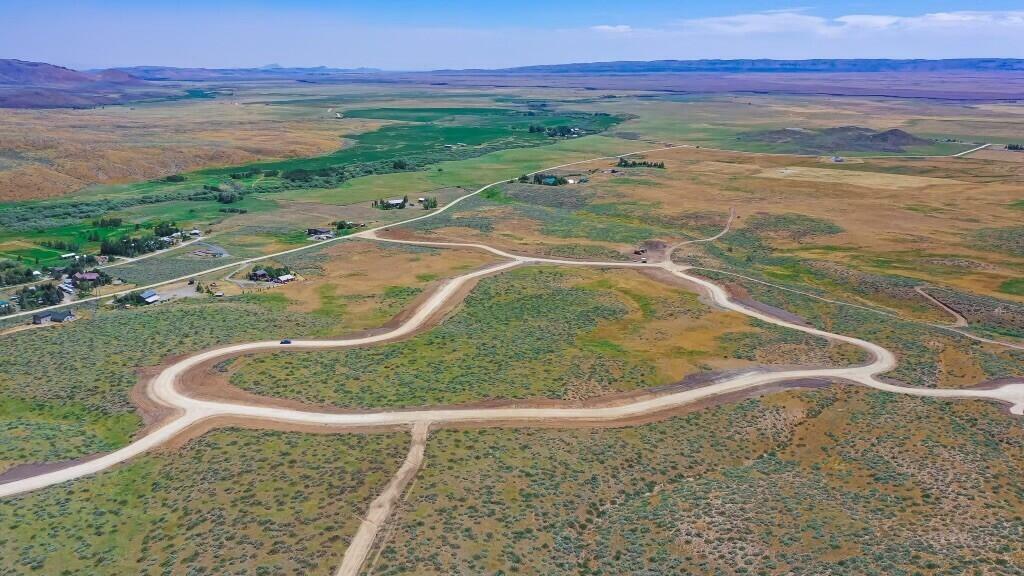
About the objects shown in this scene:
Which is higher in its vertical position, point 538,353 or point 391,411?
point 391,411

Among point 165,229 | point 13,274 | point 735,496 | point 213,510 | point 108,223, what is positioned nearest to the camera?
point 213,510

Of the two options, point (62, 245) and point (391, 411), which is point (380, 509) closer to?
point (391, 411)

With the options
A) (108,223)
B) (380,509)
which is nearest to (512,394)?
(380,509)

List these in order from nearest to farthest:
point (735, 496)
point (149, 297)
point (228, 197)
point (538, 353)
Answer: point (735, 496), point (538, 353), point (149, 297), point (228, 197)

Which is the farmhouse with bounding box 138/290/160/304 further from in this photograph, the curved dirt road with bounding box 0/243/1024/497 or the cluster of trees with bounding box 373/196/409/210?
the cluster of trees with bounding box 373/196/409/210

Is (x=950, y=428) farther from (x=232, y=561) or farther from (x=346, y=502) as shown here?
(x=232, y=561)

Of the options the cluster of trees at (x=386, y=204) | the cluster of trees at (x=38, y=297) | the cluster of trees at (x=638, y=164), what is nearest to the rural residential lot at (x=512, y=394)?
the cluster of trees at (x=38, y=297)

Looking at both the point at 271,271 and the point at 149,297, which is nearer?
the point at 149,297
